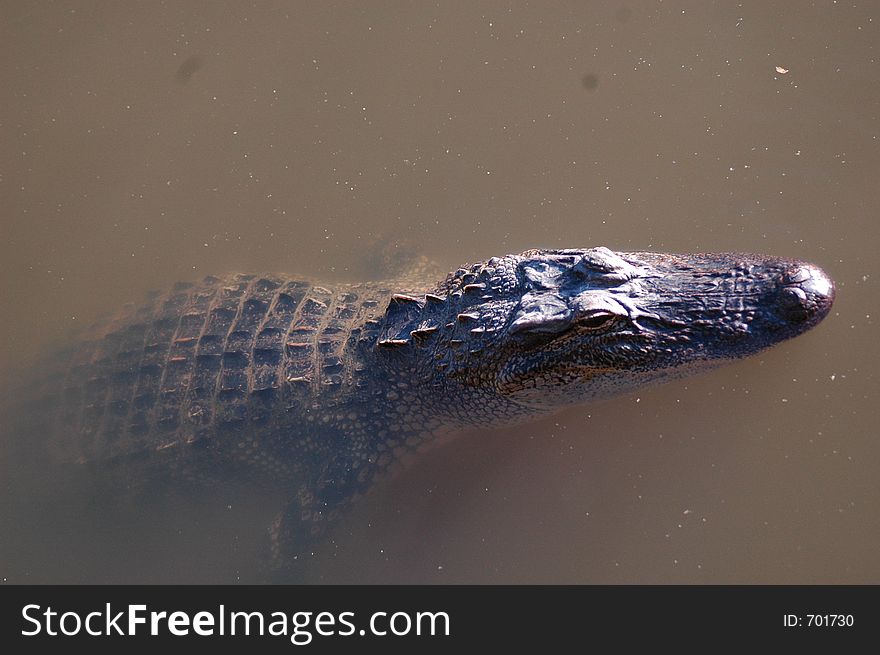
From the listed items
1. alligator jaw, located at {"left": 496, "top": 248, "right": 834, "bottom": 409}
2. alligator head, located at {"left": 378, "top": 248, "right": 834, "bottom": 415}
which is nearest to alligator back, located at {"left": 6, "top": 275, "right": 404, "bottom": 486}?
alligator head, located at {"left": 378, "top": 248, "right": 834, "bottom": 415}

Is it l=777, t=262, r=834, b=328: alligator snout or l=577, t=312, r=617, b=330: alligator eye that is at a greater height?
l=777, t=262, r=834, b=328: alligator snout

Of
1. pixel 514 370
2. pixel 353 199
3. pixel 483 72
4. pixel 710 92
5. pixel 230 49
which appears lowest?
pixel 514 370

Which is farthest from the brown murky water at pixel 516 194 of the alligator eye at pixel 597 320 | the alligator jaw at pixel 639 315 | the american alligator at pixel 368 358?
the alligator eye at pixel 597 320

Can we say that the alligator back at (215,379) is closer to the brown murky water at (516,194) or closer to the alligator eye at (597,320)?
the brown murky water at (516,194)

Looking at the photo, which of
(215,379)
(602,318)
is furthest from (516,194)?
(215,379)

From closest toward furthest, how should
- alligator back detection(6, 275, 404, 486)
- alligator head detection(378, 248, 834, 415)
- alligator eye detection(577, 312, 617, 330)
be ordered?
alligator eye detection(577, 312, 617, 330)
alligator head detection(378, 248, 834, 415)
alligator back detection(6, 275, 404, 486)

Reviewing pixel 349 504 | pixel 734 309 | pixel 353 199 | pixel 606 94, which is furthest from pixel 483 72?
pixel 349 504

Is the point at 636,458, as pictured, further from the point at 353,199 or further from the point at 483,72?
the point at 483,72

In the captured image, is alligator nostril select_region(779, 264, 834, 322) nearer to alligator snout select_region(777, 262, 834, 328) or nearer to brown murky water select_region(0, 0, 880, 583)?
alligator snout select_region(777, 262, 834, 328)
